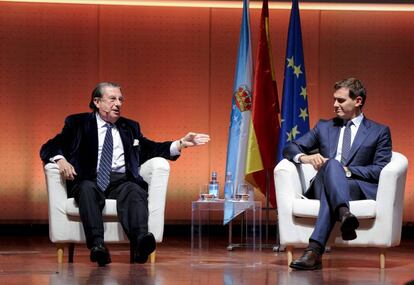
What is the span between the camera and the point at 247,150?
6883 millimetres

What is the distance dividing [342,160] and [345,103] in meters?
0.35

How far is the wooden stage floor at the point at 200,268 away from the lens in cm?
441

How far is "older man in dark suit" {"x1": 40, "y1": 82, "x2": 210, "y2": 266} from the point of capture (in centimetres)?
516

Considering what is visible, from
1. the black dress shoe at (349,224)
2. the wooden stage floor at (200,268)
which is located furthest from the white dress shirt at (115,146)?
the black dress shoe at (349,224)

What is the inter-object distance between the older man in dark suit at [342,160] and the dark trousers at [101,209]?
94 centimetres

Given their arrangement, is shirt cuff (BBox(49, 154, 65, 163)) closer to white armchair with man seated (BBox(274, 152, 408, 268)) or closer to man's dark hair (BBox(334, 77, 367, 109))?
white armchair with man seated (BBox(274, 152, 408, 268))

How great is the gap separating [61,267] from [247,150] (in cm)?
226

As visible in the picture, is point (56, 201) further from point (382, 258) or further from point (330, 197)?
point (382, 258)

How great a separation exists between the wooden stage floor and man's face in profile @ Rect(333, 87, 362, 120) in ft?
3.10

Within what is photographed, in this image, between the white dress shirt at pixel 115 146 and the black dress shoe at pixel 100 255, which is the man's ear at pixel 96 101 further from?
the black dress shoe at pixel 100 255

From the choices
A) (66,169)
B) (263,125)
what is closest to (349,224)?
(66,169)

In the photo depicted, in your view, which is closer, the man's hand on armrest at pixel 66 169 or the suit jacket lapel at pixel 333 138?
the man's hand on armrest at pixel 66 169

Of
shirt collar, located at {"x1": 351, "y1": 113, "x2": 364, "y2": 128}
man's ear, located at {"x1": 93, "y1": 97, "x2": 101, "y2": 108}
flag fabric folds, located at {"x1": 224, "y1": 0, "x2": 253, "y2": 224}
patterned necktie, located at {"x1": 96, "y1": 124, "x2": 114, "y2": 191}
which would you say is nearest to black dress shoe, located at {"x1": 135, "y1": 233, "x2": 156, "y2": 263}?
patterned necktie, located at {"x1": 96, "y1": 124, "x2": 114, "y2": 191}

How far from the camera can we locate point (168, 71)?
27.8ft
